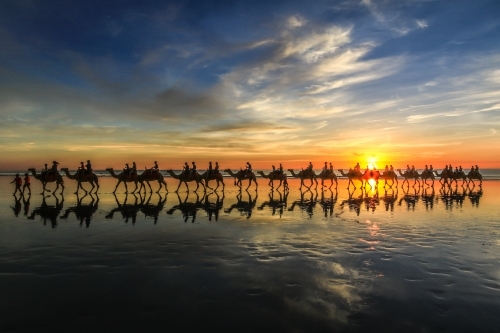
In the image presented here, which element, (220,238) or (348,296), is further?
(220,238)

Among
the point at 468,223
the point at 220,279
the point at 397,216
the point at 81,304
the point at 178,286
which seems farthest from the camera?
the point at 397,216

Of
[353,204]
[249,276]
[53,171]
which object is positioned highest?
[53,171]

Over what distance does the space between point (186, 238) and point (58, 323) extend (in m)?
5.55

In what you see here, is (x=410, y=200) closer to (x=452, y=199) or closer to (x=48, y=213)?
(x=452, y=199)

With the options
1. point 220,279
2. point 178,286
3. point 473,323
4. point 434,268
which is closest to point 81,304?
point 178,286

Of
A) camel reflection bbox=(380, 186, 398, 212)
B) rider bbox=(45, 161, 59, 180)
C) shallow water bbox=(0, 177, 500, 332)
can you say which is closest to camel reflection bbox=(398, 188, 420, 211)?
camel reflection bbox=(380, 186, 398, 212)

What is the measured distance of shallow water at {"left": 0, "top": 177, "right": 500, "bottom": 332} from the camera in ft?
15.2

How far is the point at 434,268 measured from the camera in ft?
23.0

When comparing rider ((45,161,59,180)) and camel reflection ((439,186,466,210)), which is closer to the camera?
camel reflection ((439,186,466,210))

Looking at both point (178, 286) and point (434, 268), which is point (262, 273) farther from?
point (434, 268)

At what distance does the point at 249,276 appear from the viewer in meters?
6.51

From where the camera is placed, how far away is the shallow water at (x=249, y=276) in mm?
4629

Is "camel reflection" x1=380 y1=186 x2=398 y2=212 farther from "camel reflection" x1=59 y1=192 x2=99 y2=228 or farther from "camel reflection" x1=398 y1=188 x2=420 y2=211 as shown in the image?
"camel reflection" x1=59 y1=192 x2=99 y2=228

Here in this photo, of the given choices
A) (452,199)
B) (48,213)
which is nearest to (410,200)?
(452,199)
